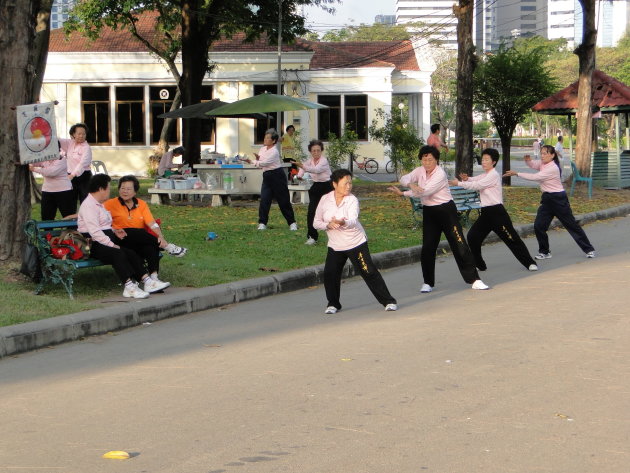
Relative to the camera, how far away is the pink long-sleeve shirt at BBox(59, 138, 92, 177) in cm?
1509

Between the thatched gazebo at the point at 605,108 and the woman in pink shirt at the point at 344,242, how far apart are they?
19464mm

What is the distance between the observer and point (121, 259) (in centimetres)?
1067

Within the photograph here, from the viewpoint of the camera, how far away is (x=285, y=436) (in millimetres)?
5824

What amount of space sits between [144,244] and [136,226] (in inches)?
9.6

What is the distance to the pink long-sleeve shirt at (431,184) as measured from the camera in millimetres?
11445

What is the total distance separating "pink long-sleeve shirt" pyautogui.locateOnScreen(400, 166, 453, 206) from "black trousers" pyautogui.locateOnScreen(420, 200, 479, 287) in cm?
7

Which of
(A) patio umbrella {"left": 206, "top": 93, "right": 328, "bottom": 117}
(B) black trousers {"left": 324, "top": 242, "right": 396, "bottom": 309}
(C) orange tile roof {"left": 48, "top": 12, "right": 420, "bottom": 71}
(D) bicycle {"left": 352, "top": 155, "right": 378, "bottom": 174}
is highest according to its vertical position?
(C) orange tile roof {"left": 48, "top": 12, "right": 420, "bottom": 71}

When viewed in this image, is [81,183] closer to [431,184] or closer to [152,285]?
[152,285]

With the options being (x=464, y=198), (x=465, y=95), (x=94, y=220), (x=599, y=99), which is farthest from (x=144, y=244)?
(x=599, y=99)

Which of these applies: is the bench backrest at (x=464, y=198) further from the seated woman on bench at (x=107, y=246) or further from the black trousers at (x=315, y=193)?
the seated woman on bench at (x=107, y=246)

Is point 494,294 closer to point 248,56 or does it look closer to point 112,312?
point 112,312

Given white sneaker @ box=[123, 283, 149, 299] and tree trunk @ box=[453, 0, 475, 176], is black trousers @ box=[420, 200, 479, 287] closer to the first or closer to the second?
white sneaker @ box=[123, 283, 149, 299]

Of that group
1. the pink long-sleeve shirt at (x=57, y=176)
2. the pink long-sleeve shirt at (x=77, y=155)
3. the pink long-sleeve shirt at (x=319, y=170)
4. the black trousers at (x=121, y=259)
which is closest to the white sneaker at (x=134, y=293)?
the black trousers at (x=121, y=259)

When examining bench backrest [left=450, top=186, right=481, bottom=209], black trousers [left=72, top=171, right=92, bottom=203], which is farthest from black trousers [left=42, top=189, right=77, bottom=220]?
bench backrest [left=450, top=186, right=481, bottom=209]
